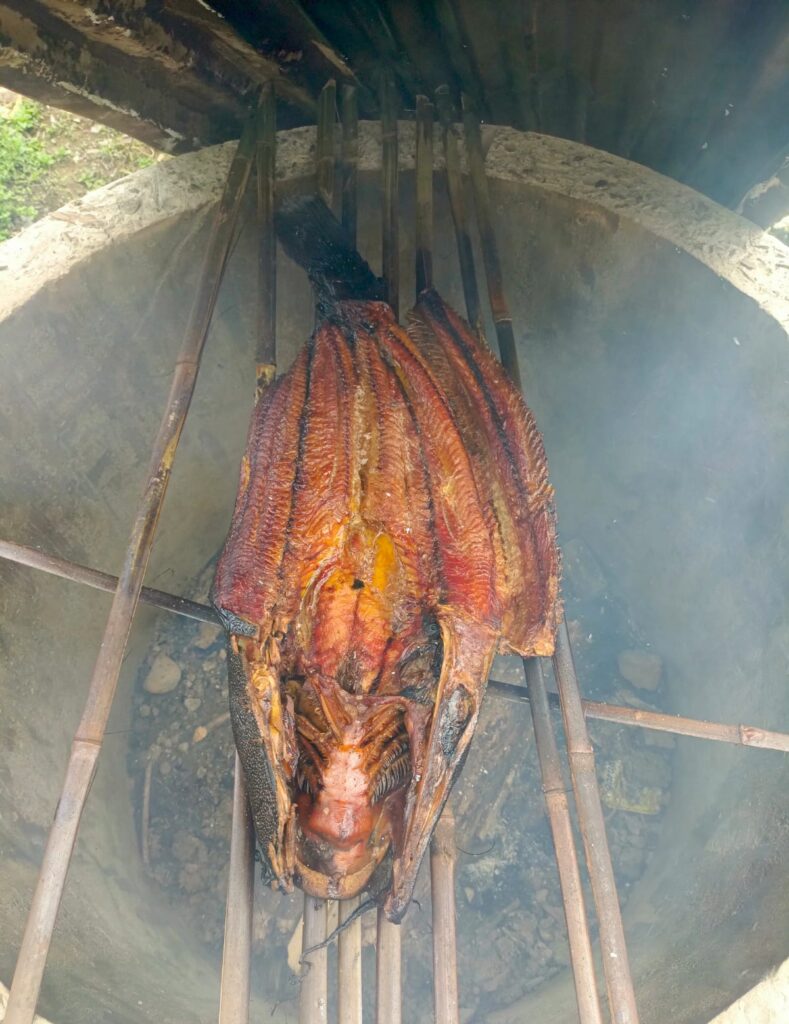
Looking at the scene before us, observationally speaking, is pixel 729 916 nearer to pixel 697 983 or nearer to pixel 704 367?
pixel 697 983

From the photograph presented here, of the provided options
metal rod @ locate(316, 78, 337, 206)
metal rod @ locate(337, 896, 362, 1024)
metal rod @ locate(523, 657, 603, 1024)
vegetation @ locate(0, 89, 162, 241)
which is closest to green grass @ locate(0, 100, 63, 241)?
vegetation @ locate(0, 89, 162, 241)

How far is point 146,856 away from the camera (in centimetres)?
326

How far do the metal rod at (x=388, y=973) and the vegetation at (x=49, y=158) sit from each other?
476cm

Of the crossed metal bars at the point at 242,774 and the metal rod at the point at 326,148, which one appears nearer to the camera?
the crossed metal bars at the point at 242,774

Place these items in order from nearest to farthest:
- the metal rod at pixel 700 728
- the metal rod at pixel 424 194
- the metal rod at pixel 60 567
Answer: the metal rod at pixel 700 728 < the metal rod at pixel 60 567 < the metal rod at pixel 424 194

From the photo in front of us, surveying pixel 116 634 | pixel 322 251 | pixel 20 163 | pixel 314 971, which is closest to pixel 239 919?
pixel 314 971

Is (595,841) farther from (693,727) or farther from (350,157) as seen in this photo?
(350,157)

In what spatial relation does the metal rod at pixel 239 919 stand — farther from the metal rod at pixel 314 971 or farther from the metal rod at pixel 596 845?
the metal rod at pixel 596 845

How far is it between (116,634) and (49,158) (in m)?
4.30

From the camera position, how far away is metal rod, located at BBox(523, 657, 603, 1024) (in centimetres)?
192

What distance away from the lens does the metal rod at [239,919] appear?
1933 millimetres

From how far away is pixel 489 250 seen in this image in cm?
297

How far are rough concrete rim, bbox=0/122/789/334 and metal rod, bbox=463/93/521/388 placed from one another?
95 mm

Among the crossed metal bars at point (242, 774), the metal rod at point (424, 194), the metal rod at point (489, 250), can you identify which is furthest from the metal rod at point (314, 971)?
the metal rod at point (424, 194)
